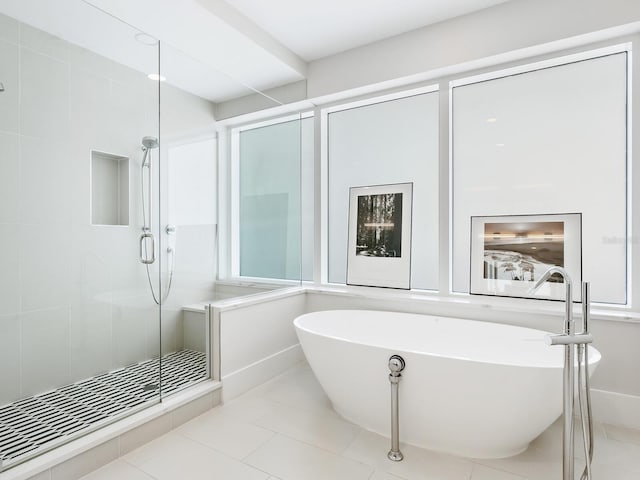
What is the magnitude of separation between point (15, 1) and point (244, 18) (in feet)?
4.28

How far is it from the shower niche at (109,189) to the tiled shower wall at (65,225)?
4 centimetres

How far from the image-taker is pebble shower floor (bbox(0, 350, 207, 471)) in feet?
5.56

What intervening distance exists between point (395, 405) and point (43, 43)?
9.23 ft

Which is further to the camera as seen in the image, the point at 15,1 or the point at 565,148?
the point at 565,148

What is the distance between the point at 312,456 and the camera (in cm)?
184

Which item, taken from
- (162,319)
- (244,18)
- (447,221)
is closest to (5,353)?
(162,319)

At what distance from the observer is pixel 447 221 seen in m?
2.80

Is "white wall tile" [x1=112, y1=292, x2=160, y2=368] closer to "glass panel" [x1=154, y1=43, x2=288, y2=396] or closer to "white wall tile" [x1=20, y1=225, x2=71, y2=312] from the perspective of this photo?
"glass panel" [x1=154, y1=43, x2=288, y2=396]

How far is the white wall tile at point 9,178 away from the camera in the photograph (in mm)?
1899

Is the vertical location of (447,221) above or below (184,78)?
below

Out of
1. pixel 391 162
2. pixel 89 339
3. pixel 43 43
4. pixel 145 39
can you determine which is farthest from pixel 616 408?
pixel 43 43

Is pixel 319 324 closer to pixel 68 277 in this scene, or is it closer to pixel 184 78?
pixel 68 277

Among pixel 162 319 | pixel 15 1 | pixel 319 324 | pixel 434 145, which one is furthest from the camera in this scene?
pixel 434 145

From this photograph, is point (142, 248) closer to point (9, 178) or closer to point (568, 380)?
point (9, 178)
